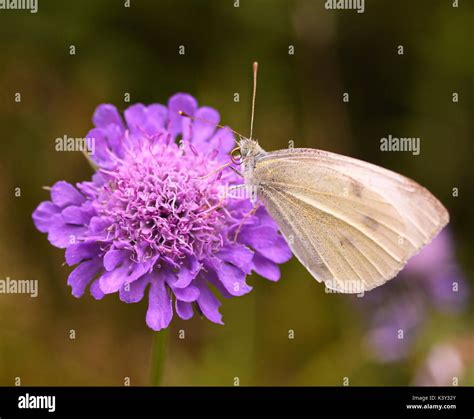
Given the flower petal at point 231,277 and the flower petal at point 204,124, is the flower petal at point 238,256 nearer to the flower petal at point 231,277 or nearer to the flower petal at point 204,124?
the flower petal at point 231,277

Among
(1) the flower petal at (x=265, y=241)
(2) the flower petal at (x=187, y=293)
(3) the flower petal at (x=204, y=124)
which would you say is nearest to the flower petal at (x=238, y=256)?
(1) the flower petal at (x=265, y=241)

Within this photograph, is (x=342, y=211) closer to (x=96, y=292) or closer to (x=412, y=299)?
(x=96, y=292)

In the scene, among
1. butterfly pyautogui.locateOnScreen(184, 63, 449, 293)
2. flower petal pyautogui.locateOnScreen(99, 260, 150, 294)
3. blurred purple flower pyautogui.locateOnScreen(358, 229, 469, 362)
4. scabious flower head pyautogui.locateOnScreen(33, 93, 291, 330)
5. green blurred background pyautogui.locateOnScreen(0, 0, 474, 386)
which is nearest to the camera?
flower petal pyautogui.locateOnScreen(99, 260, 150, 294)

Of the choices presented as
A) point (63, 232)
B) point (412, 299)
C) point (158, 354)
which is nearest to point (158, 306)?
point (158, 354)

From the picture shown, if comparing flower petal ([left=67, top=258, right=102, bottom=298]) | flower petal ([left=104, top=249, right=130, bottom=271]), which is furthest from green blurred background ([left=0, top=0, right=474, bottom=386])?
flower petal ([left=104, top=249, right=130, bottom=271])

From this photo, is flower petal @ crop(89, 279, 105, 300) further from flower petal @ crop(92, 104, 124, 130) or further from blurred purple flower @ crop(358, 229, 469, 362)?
blurred purple flower @ crop(358, 229, 469, 362)

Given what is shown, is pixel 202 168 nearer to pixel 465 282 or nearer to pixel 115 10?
pixel 115 10

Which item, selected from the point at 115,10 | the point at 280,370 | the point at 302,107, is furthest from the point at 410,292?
the point at 115,10
